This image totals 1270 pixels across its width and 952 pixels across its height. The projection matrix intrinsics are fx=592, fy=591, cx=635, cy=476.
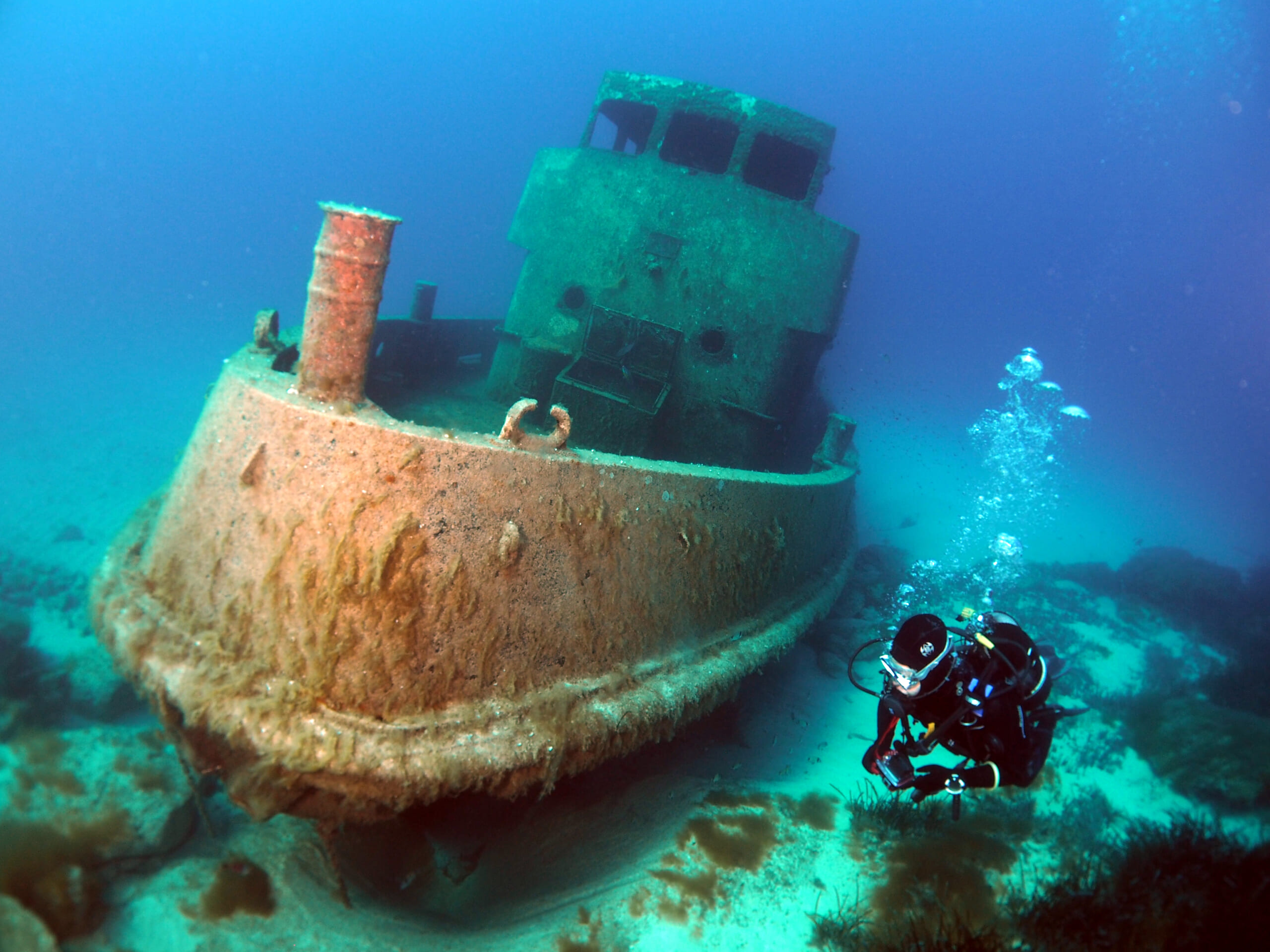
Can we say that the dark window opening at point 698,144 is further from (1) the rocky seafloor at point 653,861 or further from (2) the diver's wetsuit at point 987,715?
(1) the rocky seafloor at point 653,861

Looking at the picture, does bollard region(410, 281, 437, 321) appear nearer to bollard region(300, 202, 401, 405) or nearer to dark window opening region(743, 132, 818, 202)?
bollard region(300, 202, 401, 405)

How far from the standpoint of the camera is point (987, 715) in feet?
10.0

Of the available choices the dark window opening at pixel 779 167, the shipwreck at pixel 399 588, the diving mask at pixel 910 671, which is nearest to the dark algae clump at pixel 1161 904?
the diving mask at pixel 910 671

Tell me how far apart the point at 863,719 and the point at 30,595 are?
40.5 feet

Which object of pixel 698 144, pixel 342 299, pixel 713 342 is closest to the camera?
pixel 342 299

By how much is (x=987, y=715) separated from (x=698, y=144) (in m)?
9.33

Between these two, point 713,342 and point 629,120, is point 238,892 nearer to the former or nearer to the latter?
point 713,342

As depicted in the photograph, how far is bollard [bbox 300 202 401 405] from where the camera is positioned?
2.96 m

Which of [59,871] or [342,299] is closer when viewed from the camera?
[59,871]

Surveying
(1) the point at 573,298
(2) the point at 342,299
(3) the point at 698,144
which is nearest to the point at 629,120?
(3) the point at 698,144

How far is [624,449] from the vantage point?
219 inches

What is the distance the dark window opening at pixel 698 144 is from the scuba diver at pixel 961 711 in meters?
7.91

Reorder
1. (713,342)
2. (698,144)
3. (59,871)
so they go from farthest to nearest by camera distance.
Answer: (698,144) → (713,342) → (59,871)

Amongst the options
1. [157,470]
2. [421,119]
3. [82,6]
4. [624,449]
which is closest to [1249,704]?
[624,449]
